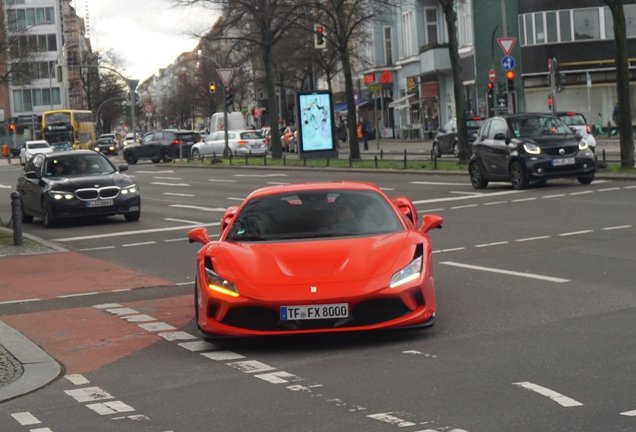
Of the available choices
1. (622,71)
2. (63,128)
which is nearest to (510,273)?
(622,71)

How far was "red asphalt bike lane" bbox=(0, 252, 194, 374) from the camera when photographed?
9.17 meters

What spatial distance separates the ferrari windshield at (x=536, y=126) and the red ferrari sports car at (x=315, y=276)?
16303 millimetres

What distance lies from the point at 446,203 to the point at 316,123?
24375mm

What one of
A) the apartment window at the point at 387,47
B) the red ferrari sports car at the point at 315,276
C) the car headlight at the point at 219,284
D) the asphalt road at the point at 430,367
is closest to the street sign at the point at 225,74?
the asphalt road at the point at 430,367

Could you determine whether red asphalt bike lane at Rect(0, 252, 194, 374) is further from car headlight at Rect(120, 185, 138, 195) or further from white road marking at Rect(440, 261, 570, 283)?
car headlight at Rect(120, 185, 138, 195)

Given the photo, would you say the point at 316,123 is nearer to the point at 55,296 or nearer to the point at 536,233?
the point at 536,233

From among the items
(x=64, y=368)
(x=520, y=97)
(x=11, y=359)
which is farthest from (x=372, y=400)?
(x=520, y=97)

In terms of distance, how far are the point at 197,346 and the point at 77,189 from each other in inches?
569

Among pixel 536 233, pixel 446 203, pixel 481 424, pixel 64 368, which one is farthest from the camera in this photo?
pixel 446 203

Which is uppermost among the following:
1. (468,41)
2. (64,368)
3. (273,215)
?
(468,41)

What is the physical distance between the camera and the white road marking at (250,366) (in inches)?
311

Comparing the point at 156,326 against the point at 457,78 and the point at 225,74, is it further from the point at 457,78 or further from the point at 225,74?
the point at 225,74

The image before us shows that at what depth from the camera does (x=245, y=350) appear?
8750 mm

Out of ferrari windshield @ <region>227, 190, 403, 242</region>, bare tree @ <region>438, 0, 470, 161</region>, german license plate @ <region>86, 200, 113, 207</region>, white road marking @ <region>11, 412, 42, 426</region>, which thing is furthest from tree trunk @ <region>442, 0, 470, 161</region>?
white road marking @ <region>11, 412, 42, 426</region>
